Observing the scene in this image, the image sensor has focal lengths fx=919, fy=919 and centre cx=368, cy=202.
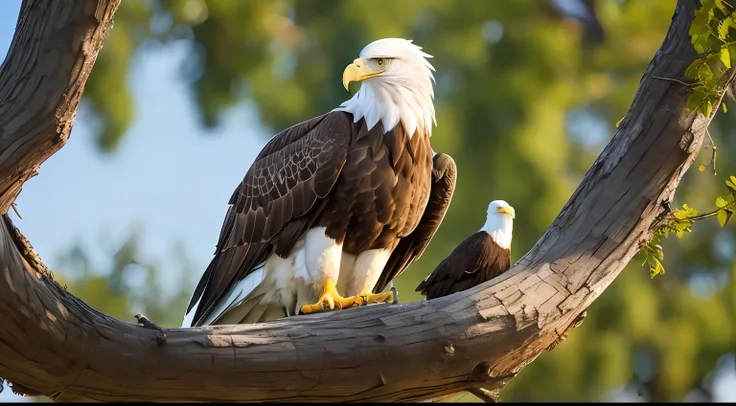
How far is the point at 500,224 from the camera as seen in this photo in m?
4.52

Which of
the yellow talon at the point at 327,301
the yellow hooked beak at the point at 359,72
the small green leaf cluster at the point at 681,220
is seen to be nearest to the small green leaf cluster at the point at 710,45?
the small green leaf cluster at the point at 681,220

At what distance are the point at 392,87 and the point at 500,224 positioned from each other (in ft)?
4.33

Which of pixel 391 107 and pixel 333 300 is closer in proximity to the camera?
pixel 333 300

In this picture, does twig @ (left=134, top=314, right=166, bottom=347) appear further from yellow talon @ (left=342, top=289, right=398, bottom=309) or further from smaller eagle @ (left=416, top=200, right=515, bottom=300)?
smaller eagle @ (left=416, top=200, right=515, bottom=300)

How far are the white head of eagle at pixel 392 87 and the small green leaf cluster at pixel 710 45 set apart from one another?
101cm

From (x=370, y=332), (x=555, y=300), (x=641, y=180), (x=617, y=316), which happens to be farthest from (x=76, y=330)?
(x=617, y=316)

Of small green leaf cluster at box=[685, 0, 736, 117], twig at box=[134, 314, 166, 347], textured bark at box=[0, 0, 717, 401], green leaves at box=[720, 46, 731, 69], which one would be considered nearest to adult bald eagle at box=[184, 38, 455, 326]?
textured bark at box=[0, 0, 717, 401]

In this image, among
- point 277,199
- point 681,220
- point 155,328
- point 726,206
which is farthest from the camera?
point 277,199

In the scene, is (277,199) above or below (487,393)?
above

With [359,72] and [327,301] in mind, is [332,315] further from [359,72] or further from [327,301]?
[359,72]

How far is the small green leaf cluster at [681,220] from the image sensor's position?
2824mm

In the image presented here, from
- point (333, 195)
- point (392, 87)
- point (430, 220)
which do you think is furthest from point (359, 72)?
point (430, 220)

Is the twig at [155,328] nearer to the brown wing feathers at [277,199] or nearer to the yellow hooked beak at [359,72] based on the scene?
the brown wing feathers at [277,199]

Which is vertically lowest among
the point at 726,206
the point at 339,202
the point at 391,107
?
the point at 726,206
